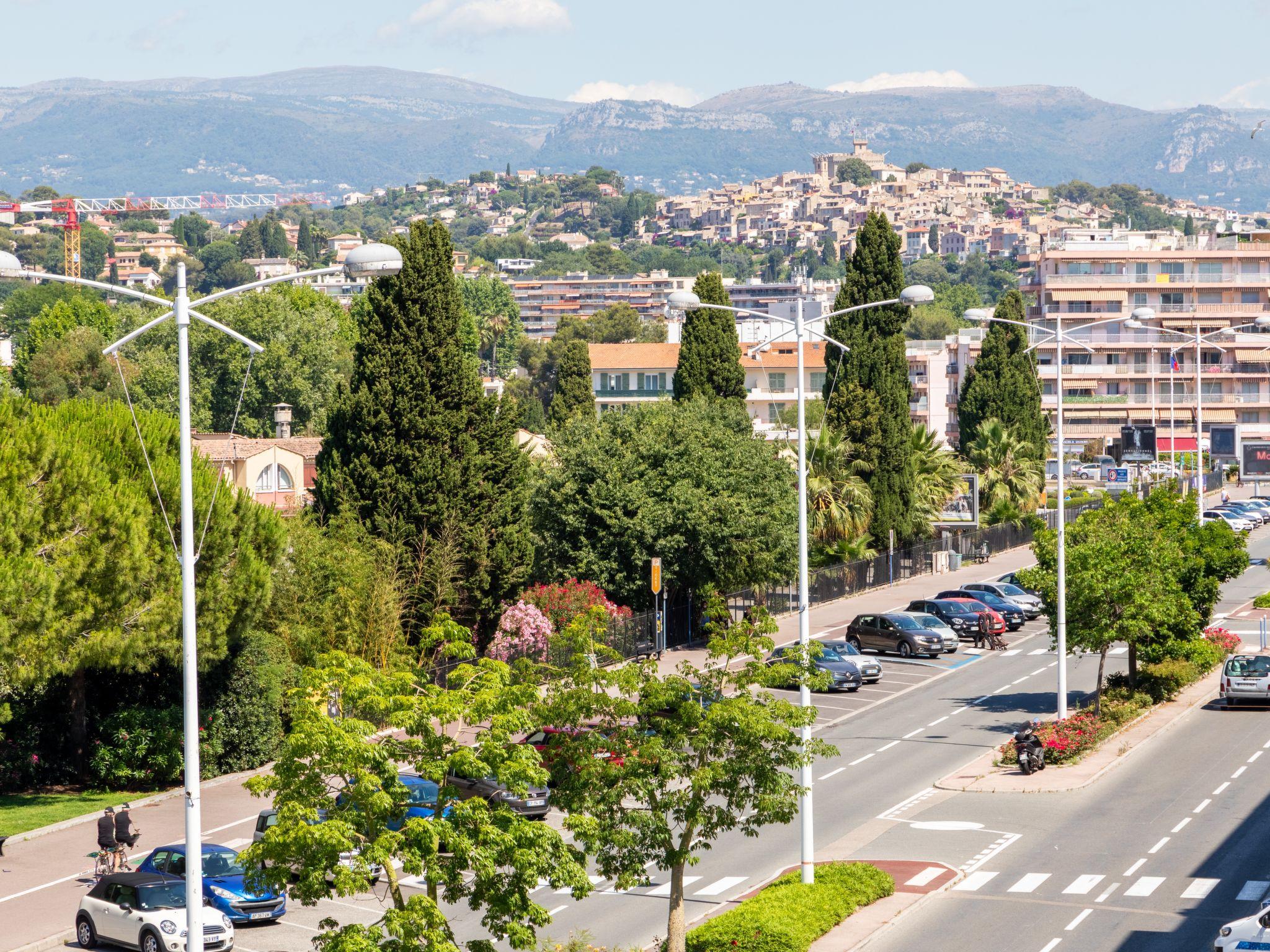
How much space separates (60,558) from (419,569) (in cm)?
1497

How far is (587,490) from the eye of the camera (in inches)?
2170

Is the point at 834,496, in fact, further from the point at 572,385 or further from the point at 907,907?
the point at 907,907

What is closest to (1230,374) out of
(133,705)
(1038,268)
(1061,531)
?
(1038,268)

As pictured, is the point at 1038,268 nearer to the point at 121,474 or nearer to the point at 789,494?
the point at 789,494

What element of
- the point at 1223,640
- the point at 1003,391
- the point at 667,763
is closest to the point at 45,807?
the point at 667,763

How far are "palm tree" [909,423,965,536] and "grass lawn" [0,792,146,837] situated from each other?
43275mm

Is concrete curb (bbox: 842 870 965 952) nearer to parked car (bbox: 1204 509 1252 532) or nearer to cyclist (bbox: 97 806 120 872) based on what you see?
cyclist (bbox: 97 806 120 872)

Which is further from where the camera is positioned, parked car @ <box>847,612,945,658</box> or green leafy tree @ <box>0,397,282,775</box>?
parked car @ <box>847,612,945,658</box>

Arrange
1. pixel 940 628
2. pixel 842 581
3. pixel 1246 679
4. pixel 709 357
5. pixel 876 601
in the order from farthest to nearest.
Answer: pixel 709 357, pixel 842 581, pixel 876 601, pixel 940 628, pixel 1246 679

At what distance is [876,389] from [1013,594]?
11.7 m

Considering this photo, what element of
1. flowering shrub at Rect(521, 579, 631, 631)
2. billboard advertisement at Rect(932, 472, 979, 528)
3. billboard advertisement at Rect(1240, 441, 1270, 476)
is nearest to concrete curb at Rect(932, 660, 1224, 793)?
flowering shrub at Rect(521, 579, 631, 631)

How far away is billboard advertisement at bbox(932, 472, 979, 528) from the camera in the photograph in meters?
76.0

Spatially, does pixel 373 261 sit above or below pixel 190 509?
above

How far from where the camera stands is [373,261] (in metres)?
18.5
